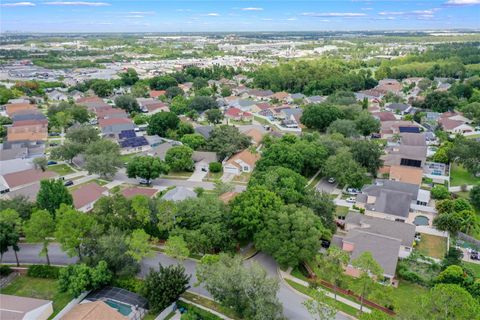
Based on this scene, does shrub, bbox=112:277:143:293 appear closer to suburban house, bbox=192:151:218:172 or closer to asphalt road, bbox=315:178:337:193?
suburban house, bbox=192:151:218:172

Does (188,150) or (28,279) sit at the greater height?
(188,150)

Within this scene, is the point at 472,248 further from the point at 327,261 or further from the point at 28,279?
the point at 28,279

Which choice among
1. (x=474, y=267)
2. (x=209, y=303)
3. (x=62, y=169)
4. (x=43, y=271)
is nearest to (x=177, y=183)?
(x=62, y=169)

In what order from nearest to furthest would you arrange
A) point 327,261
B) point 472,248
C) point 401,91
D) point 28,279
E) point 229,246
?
point 327,261
point 28,279
point 229,246
point 472,248
point 401,91

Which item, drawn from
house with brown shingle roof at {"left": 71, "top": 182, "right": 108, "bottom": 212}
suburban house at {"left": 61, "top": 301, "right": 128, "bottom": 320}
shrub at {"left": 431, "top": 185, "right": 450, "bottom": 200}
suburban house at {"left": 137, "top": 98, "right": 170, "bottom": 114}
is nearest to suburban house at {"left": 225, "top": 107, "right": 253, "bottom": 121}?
suburban house at {"left": 137, "top": 98, "right": 170, "bottom": 114}

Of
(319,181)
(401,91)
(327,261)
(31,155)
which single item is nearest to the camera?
(327,261)

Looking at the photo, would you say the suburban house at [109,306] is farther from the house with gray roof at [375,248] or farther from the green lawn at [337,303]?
the house with gray roof at [375,248]

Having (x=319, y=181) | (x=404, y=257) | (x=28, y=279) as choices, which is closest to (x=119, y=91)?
(x=319, y=181)
